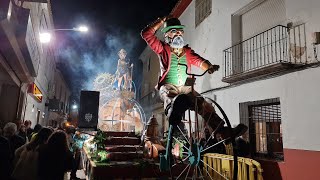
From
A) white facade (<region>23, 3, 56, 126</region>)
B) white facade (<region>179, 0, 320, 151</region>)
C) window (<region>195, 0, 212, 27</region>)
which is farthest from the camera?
window (<region>195, 0, 212, 27</region>)

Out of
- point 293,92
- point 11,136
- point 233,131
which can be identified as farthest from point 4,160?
point 293,92

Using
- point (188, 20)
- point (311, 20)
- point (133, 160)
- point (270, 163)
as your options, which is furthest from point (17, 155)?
Answer: point (188, 20)

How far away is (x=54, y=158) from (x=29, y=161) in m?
0.36

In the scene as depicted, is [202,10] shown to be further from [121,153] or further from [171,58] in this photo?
[121,153]

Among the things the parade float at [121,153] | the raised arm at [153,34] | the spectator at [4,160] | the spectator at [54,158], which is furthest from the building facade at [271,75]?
the spectator at [4,160]

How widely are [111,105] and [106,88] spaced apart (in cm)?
131

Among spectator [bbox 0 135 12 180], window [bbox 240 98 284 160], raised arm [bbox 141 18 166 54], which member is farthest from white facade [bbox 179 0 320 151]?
spectator [bbox 0 135 12 180]

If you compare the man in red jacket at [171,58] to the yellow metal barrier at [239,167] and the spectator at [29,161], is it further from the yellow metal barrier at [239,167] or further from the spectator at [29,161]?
the spectator at [29,161]

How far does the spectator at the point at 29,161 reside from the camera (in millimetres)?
3734

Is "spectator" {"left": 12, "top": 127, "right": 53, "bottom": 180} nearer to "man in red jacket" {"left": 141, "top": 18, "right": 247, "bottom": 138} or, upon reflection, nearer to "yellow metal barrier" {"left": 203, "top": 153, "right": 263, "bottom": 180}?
"man in red jacket" {"left": 141, "top": 18, "right": 247, "bottom": 138}

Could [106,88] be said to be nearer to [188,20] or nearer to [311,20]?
[188,20]

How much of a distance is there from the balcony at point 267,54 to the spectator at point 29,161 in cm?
670

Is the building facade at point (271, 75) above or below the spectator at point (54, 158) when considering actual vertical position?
above

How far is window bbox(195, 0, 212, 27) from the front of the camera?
42.1 ft
